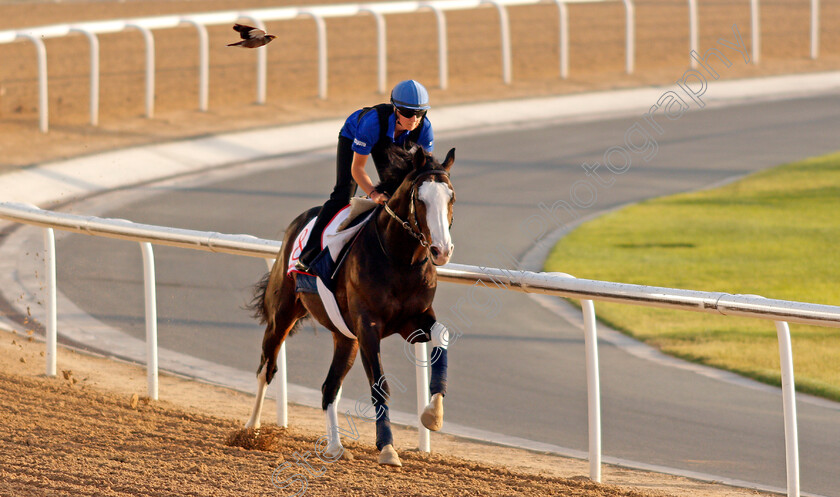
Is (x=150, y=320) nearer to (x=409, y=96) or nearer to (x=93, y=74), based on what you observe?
(x=409, y=96)

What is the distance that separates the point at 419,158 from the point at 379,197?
37 centimetres

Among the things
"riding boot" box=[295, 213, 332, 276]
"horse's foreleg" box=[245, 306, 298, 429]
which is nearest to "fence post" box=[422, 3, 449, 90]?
"horse's foreleg" box=[245, 306, 298, 429]

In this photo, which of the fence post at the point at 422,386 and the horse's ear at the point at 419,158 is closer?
the horse's ear at the point at 419,158

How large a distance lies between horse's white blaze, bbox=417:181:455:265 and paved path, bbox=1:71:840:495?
2.40 meters

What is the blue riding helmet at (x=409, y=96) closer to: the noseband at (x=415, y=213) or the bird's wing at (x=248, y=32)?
the noseband at (x=415, y=213)

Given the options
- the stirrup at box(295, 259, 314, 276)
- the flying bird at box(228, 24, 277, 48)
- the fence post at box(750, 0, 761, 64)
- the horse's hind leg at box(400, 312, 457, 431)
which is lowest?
the horse's hind leg at box(400, 312, 457, 431)

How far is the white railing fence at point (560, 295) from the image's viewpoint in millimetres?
5012

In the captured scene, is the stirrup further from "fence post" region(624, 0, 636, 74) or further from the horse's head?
"fence post" region(624, 0, 636, 74)

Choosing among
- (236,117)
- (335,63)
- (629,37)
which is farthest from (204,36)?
(629,37)

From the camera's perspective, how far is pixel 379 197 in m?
5.52

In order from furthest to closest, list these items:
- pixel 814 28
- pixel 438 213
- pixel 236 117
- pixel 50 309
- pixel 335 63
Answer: pixel 335 63 → pixel 814 28 → pixel 236 117 → pixel 50 309 → pixel 438 213

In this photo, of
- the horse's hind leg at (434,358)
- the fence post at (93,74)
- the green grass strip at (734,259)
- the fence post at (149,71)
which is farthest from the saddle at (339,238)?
the fence post at (149,71)

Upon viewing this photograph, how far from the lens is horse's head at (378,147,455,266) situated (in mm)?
4974

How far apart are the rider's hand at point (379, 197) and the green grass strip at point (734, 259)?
12.9 ft
